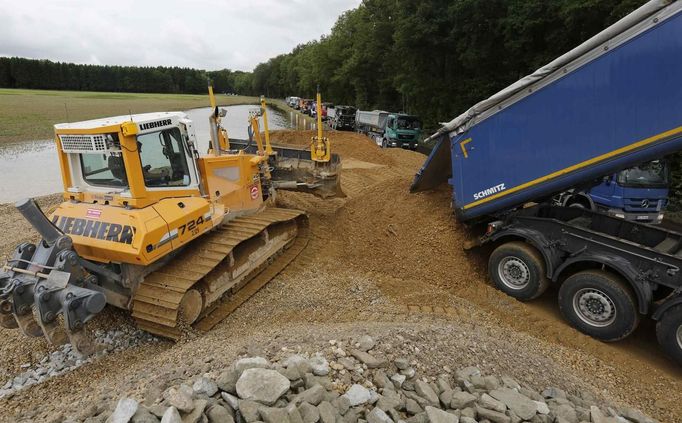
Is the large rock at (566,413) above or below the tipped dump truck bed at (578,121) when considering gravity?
below

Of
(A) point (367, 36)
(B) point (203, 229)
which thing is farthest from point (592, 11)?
(A) point (367, 36)

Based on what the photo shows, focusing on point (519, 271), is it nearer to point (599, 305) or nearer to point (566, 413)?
point (599, 305)

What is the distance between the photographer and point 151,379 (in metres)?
3.83

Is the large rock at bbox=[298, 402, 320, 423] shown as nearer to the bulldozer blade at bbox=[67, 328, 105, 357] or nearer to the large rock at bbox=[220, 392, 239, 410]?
the large rock at bbox=[220, 392, 239, 410]

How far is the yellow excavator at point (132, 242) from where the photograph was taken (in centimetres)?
466

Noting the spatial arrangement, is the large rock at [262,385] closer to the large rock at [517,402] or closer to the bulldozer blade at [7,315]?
the large rock at [517,402]

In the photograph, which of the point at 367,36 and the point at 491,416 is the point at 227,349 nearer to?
the point at 491,416

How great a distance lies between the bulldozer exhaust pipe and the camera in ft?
15.2

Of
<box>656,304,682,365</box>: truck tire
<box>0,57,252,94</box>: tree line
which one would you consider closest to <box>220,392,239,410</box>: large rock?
<box>656,304,682,365</box>: truck tire

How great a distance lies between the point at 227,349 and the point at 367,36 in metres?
38.0

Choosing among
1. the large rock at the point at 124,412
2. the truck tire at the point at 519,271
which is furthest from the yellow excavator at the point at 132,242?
the truck tire at the point at 519,271

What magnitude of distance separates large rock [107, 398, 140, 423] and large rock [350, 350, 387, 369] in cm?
182

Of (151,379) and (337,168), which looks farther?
(337,168)

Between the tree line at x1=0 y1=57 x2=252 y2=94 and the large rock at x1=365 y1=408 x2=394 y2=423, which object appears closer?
the large rock at x1=365 y1=408 x2=394 y2=423
